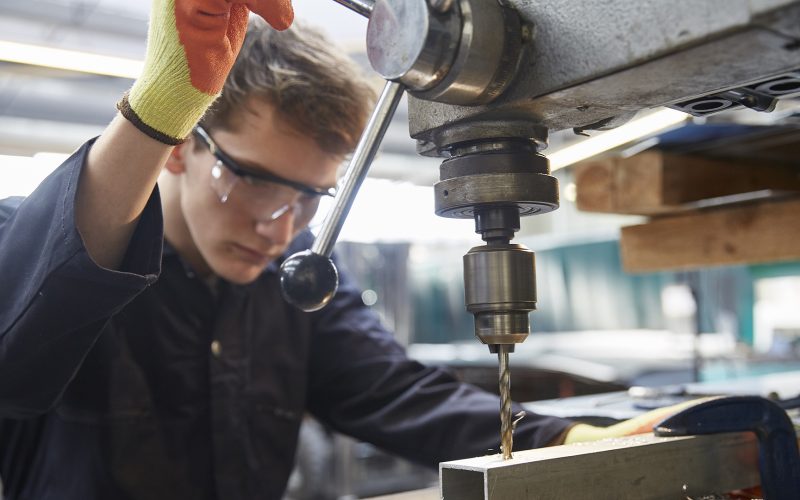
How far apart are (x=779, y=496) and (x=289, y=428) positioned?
3.33 ft

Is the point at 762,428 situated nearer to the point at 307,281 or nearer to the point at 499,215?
the point at 499,215

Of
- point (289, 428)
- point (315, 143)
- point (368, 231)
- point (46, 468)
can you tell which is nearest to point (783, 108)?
point (315, 143)

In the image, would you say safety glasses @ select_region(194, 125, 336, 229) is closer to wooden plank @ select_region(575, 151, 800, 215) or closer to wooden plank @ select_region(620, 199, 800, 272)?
wooden plank @ select_region(575, 151, 800, 215)

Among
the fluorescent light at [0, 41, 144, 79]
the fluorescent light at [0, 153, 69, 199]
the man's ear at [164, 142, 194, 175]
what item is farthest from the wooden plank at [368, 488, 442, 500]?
the fluorescent light at [0, 153, 69, 199]

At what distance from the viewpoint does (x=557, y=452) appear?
31.5 inches

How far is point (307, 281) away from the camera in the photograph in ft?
2.26

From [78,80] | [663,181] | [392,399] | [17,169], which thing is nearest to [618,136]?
[663,181]

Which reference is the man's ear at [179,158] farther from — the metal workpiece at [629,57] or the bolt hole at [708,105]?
the bolt hole at [708,105]

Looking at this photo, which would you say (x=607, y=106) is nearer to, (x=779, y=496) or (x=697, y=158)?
(x=779, y=496)

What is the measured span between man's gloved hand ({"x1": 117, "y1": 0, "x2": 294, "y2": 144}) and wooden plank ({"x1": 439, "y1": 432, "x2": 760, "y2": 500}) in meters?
0.46

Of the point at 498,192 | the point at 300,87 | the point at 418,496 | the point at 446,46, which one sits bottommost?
the point at 418,496

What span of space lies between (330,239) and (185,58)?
0.24 meters

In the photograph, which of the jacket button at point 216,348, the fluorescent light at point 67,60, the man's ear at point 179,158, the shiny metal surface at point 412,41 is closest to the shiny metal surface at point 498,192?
the shiny metal surface at point 412,41

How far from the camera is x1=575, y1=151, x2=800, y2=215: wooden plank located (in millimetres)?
1724
